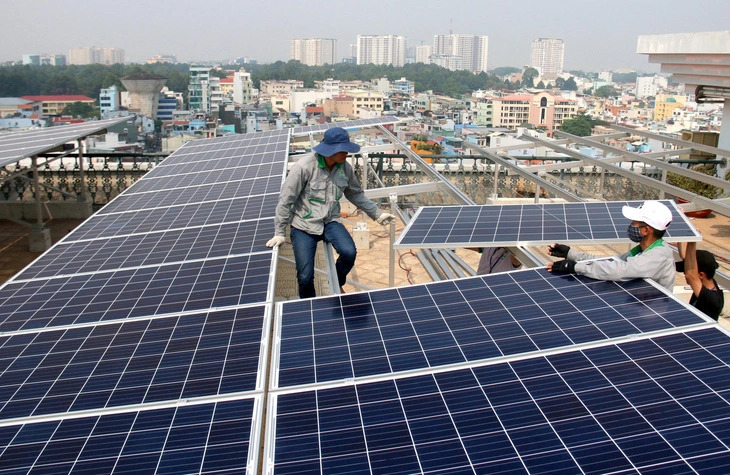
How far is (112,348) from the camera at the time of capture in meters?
4.92

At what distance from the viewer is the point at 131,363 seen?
462 cm

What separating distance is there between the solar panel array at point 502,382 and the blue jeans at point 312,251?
1.58 m

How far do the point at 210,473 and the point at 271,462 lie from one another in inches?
12.6

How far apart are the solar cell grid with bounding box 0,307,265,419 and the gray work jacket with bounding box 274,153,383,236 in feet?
6.01

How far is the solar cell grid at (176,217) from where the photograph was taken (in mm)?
8625

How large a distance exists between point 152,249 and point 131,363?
129 inches

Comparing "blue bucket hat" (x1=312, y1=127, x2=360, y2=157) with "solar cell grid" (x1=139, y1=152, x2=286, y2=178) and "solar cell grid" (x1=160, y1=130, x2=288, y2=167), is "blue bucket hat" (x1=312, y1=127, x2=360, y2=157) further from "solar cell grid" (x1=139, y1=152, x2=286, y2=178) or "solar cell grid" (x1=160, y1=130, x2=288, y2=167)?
"solar cell grid" (x1=160, y1=130, x2=288, y2=167)

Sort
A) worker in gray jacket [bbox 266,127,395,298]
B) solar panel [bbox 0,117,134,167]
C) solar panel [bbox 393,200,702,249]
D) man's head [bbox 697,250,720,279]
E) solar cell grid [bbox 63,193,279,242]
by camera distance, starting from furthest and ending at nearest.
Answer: solar panel [bbox 0,117,134,167], solar cell grid [bbox 63,193,279,242], worker in gray jacket [bbox 266,127,395,298], solar panel [bbox 393,200,702,249], man's head [bbox 697,250,720,279]

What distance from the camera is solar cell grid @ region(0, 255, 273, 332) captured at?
565cm

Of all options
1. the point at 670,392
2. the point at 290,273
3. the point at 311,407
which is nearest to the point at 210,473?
the point at 311,407

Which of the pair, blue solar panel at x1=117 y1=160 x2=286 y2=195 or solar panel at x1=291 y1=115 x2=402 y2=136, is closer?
blue solar panel at x1=117 y1=160 x2=286 y2=195

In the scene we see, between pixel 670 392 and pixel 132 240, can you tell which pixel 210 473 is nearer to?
pixel 670 392


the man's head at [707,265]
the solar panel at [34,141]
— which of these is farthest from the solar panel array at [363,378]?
the solar panel at [34,141]

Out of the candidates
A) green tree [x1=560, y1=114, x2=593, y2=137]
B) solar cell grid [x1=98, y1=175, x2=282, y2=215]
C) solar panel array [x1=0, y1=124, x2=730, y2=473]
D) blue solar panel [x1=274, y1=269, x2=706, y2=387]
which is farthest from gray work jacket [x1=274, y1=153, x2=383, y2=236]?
green tree [x1=560, y1=114, x2=593, y2=137]
